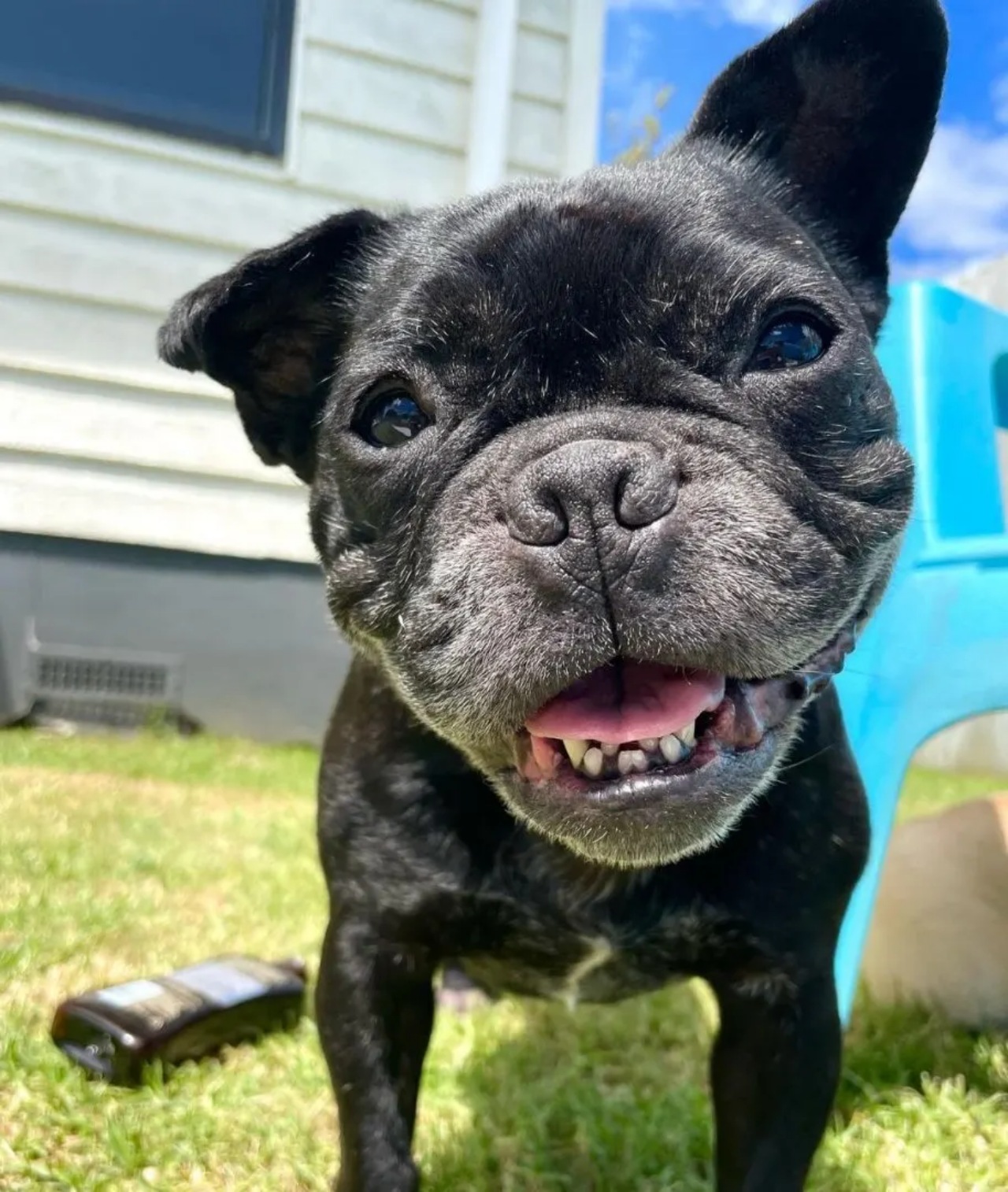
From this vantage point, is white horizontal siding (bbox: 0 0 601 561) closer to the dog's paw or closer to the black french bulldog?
the dog's paw

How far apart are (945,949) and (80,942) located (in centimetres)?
224

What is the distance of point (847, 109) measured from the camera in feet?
6.29

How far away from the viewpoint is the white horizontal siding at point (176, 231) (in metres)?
5.71

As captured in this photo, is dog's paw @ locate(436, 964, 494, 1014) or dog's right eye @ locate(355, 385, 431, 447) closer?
dog's right eye @ locate(355, 385, 431, 447)

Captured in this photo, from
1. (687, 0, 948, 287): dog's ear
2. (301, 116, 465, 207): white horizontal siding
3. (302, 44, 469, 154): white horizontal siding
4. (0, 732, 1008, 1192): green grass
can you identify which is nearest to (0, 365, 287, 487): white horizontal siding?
(301, 116, 465, 207): white horizontal siding

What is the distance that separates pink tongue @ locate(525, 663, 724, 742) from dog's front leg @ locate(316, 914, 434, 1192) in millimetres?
609

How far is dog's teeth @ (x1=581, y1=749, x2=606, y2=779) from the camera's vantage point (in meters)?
1.45

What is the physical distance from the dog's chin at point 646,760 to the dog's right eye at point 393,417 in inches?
20.8

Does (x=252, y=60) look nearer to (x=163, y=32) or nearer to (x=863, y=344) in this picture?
(x=163, y=32)

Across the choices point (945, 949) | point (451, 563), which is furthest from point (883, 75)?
point (945, 949)

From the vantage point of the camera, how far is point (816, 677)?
5.42 feet

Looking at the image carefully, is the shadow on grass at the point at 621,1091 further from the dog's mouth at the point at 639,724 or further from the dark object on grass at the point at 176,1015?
the dog's mouth at the point at 639,724

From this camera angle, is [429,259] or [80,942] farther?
[80,942]

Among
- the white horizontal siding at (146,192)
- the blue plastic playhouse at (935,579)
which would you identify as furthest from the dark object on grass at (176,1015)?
the white horizontal siding at (146,192)
